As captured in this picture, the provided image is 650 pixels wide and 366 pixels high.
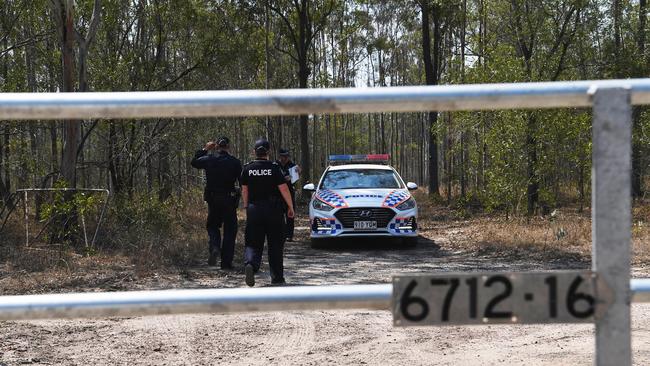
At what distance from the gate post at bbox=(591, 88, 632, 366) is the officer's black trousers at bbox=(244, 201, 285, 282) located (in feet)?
23.1

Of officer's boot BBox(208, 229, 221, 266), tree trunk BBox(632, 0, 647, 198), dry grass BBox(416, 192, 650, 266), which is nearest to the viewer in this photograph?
officer's boot BBox(208, 229, 221, 266)

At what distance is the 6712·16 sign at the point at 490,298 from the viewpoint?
1604 mm

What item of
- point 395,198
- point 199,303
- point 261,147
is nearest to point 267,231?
point 261,147

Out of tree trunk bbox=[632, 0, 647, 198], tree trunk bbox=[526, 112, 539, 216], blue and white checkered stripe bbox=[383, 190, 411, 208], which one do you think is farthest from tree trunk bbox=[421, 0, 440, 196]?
blue and white checkered stripe bbox=[383, 190, 411, 208]

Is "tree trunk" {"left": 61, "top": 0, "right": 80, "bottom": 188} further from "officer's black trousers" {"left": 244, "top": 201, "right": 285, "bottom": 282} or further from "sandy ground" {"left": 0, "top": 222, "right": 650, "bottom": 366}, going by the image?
"sandy ground" {"left": 0, "top": 222, "right": 650, "bottom": 366}

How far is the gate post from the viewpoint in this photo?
1521 millimetres

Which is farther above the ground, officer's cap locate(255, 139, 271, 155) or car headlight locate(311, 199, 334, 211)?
officer's cap locate(255, 139, 271, 155)

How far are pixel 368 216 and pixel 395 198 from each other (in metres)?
0.69

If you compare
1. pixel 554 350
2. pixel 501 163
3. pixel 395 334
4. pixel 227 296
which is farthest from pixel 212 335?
pixel 501 163

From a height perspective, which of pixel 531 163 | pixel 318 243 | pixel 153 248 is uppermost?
pixel 531 163

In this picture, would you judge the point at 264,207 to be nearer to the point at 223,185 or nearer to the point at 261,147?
the point at 261,147

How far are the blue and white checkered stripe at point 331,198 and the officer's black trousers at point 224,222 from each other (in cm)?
302

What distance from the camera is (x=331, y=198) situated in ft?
42.7

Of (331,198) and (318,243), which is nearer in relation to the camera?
(331,198)
